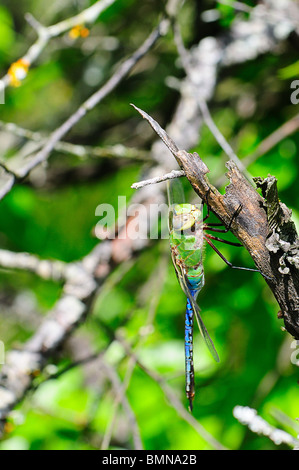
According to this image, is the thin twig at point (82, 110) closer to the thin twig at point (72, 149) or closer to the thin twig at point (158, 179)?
the thin twig at point (72, 149)

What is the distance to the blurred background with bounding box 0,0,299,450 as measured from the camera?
5.04ft

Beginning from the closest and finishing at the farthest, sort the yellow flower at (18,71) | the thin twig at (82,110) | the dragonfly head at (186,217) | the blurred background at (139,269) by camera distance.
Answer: the dragonfly head at (186,217) < the thin twig at (82,110) < the yellow flower at (18,71) < the blurred background at (139,269)

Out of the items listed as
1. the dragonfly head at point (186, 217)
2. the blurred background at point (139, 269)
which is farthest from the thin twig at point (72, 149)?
the dragonfly head at point (186, 217)

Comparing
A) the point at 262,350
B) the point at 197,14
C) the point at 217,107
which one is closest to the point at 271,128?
the point at 217,107

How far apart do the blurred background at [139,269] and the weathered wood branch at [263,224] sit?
59 cm

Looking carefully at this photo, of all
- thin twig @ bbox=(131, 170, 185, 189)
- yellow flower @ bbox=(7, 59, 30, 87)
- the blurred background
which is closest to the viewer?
thin twig @ bbox=(131, 170, 185, 189)

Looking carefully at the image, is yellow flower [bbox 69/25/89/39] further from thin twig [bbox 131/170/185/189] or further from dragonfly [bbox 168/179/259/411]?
thin twig [bbox 131/170/185/189]

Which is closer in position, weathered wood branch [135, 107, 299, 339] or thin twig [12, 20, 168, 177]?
weathered wood branch [135, 107, 299, 339]

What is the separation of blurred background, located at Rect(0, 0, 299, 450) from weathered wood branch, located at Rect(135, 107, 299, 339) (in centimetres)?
59

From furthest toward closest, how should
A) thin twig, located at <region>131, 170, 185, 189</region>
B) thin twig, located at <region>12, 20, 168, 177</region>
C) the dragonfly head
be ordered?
thin twig, located at <region>12, 20, 168, 177</region> < the dragonfly head < thin twig, located at <region>131, 170, 185, 189</region>

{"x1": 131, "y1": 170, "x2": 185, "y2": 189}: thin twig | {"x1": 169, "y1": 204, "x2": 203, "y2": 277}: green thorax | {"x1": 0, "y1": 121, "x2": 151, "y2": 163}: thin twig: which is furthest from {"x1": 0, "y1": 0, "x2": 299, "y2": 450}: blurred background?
{"x1": 131, "y1": 170, "x2": 185, "y2": 189}: thin twig

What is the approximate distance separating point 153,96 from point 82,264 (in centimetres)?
91

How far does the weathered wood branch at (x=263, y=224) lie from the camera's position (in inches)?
29.2

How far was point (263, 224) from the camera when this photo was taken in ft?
2.51
